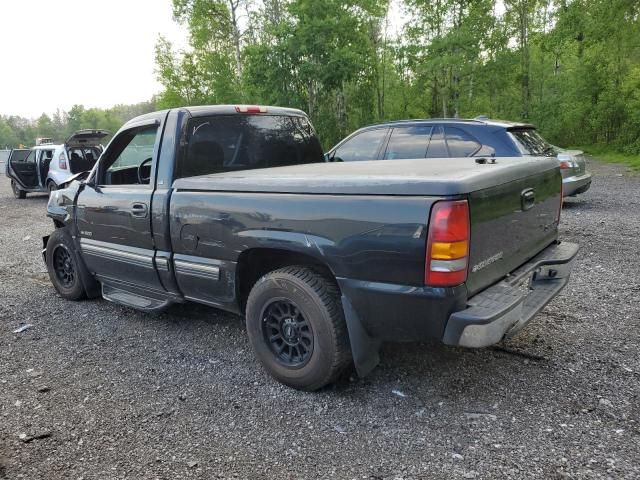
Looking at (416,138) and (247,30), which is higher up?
(247,30)

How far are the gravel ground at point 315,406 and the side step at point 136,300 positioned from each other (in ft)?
0.91

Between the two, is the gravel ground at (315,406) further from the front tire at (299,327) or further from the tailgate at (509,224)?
the tailgate at (509,224)

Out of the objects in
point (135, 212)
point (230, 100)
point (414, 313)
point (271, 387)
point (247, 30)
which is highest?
point (247, 30)

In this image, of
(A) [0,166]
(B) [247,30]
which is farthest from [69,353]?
(A) [0,166]

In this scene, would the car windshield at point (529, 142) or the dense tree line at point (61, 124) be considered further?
the dense tree line at point (61, 124)

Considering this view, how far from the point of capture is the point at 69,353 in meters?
3.81

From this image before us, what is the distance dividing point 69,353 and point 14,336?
2.78 feet

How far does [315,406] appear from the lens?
2.89m

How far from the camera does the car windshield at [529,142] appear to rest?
6406 mm

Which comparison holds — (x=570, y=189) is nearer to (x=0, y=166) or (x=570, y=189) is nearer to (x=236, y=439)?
(x=236, y=439)

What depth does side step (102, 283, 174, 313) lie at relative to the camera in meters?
3.91

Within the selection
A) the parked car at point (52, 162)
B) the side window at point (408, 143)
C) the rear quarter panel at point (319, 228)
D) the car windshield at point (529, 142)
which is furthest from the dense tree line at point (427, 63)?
the rear quarter panel at point (319, 228)

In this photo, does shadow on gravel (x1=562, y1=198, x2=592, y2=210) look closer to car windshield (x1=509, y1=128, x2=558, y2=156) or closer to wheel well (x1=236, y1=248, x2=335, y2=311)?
car windshield (x1=509, y1=128, x2=558, y2=156)

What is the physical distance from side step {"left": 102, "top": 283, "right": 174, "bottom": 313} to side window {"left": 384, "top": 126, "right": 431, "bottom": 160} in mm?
4060
